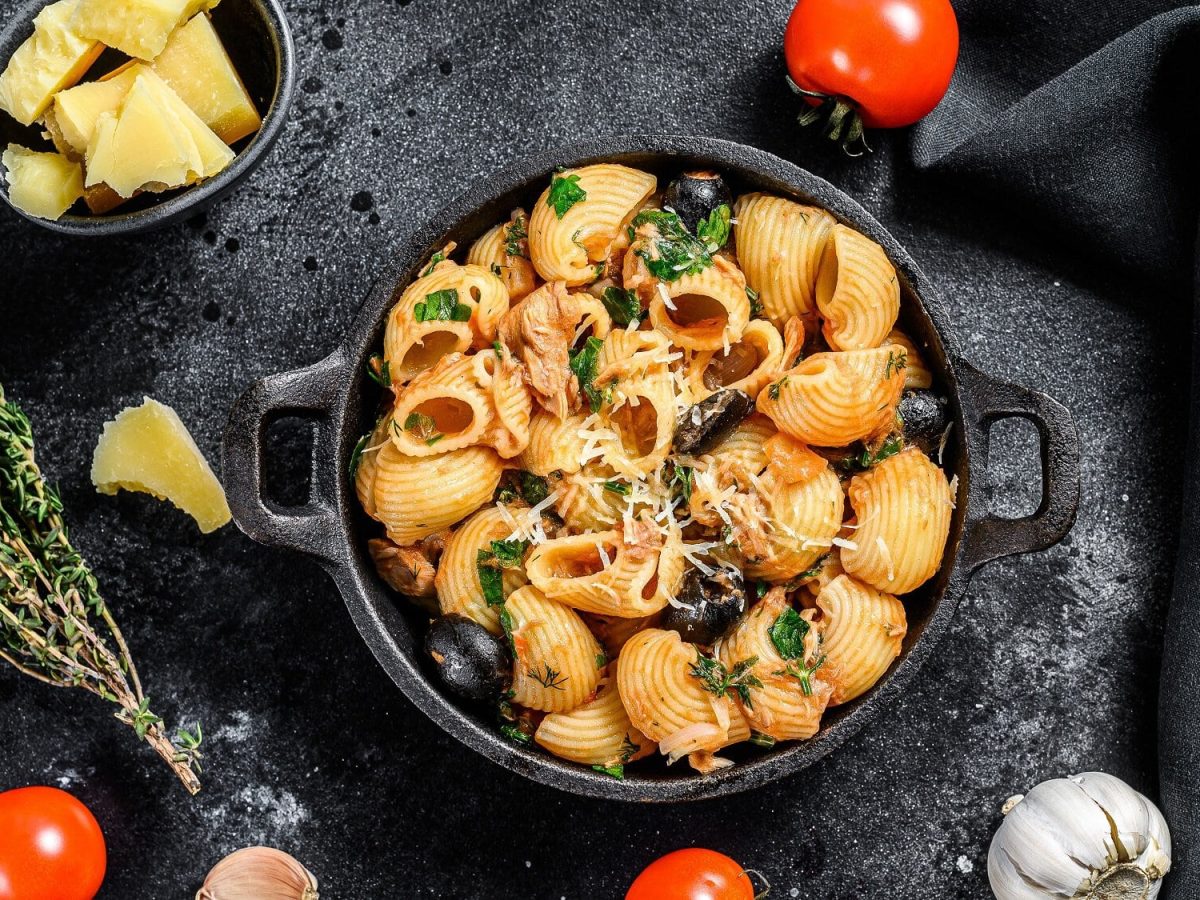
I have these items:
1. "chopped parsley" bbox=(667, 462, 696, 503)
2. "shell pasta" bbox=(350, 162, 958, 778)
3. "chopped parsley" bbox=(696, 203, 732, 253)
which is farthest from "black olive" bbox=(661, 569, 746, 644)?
"chopped parsley" bbox=(696, 203, 732, 253)

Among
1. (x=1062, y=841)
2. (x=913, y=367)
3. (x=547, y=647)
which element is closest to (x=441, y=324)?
(x=547, y=647)

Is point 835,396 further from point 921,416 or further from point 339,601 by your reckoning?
point 339,601

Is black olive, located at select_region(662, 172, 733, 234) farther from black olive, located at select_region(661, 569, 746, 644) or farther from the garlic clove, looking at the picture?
the garlic clove

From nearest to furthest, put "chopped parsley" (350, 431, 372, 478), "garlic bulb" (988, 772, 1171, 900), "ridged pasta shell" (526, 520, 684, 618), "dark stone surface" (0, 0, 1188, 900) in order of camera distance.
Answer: "ridged pasta shell" (526, 520, 684, 618), "chopped parsley" (350, 431, 372, 478), "garlic bulb" (988, 772, 1171, 900), "dark stone surface" (0, 0, 1188, 900)

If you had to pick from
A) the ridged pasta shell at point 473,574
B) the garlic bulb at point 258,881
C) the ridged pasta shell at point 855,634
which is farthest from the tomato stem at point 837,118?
the garlic bulb at point 258,881

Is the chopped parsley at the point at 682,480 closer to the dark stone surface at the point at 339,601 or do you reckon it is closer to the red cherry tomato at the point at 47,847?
the dark stone surface at the point at 339,601

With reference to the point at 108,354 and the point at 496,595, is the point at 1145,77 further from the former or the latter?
the point at 108,354

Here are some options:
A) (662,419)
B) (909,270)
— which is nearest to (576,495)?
(662,419)
